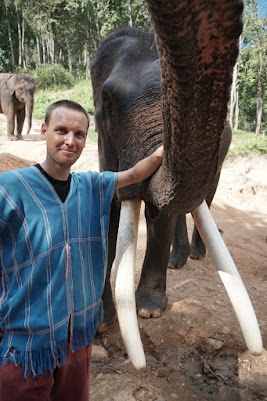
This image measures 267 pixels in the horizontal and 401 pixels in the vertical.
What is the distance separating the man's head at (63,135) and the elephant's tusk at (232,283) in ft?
2.85

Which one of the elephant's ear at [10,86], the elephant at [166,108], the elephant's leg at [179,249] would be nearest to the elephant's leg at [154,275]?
the elephant at [166,108]

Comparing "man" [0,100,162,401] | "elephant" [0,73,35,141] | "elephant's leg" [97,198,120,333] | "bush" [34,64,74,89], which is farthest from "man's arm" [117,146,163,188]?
"bush" [34,64,74,89]

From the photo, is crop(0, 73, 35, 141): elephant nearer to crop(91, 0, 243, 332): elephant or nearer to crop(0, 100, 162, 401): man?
crop(91, 0, 243, 332): elephant

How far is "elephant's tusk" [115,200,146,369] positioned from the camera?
1.78m

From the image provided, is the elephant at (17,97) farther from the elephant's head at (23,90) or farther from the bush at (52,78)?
the bush at (52,78)

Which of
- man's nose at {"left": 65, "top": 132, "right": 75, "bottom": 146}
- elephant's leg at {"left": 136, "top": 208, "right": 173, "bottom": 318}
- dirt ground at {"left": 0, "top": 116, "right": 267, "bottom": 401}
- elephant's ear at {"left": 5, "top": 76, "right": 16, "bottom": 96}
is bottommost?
dirt ground at {"left": 0, "top": 116, "right": 267, "bottom": 401}

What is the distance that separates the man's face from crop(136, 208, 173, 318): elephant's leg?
133 cm

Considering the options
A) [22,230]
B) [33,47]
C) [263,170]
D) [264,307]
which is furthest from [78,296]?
[33,47]

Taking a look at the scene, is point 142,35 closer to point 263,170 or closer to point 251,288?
point 251,288

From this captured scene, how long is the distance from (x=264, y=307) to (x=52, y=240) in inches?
88.4

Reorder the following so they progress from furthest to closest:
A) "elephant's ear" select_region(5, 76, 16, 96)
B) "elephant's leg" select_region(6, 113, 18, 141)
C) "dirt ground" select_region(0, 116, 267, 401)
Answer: "elephant's ear" select_region(5, 76, 16, 96) < "elephant's leg" select_region(6, 113, 18, 141) < "dirt ground" select_region(0, 116, 267, 401)

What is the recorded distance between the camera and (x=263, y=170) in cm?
936

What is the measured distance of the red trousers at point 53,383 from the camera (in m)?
1.40

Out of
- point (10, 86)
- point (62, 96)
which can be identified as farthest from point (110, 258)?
point (62, 96)
